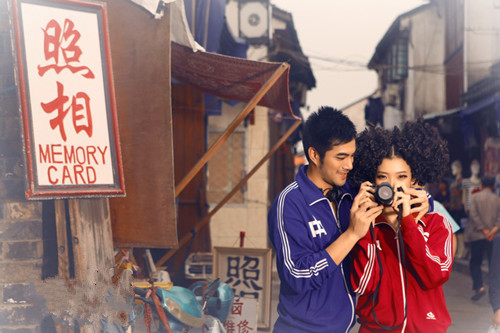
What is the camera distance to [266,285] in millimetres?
7629

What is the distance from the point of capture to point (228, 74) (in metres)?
6.80

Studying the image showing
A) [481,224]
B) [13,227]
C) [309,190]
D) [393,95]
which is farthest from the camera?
[393,95]

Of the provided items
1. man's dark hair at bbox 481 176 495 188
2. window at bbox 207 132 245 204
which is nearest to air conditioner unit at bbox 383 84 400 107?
window at bbox 207 132 245 204

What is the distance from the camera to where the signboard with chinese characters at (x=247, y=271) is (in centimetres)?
763

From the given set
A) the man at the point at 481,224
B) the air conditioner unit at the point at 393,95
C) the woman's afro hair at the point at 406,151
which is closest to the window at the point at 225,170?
the man at the point at 481,224

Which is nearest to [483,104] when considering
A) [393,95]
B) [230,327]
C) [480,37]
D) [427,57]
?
[480,37]

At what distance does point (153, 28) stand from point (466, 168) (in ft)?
59.3

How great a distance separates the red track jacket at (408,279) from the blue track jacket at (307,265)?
0.13 m

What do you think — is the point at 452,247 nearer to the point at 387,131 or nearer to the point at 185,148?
the point at 387,131

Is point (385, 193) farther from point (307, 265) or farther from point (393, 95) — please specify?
point (393, 95)

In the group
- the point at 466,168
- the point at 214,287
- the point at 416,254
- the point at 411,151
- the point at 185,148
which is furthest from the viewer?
the point at 466,168

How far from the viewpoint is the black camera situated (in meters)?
2.98

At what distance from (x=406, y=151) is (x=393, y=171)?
13cm

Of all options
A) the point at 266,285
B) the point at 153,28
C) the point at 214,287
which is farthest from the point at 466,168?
the point at 153,28
